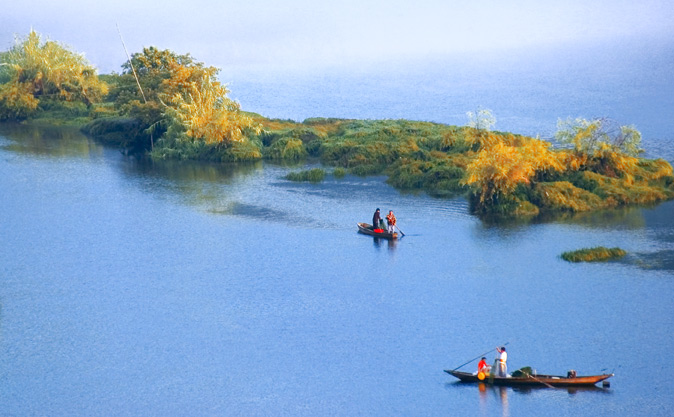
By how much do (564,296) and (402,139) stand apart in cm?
3650

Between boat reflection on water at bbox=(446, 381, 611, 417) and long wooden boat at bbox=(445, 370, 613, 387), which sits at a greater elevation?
long wooden boat at bbox=(445, 370, 613, 387)

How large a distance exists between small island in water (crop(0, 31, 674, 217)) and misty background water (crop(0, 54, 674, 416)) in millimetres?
2561

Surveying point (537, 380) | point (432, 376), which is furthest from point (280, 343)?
point (537, 380)

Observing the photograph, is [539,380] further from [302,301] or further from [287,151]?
[287,151]

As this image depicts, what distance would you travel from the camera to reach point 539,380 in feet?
121

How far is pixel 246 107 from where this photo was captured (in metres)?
140

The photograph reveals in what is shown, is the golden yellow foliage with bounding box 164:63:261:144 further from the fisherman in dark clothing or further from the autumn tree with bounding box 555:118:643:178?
the autumn tree with bounding box 555:118:643:178

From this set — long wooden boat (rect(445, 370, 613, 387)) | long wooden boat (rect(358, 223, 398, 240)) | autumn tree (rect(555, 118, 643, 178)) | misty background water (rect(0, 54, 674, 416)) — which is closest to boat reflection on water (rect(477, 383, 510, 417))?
misty background water (rect(0, 54, 674, 416))

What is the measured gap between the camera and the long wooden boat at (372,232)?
187ft

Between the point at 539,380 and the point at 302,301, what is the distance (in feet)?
44.2

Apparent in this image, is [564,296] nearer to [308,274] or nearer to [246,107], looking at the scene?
[308,274]

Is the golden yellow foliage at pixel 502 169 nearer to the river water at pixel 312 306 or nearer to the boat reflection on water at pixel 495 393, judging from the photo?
the river water at pixel 312 306

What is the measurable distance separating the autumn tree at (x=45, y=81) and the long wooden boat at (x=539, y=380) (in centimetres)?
8238

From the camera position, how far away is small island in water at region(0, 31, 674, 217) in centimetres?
6350
